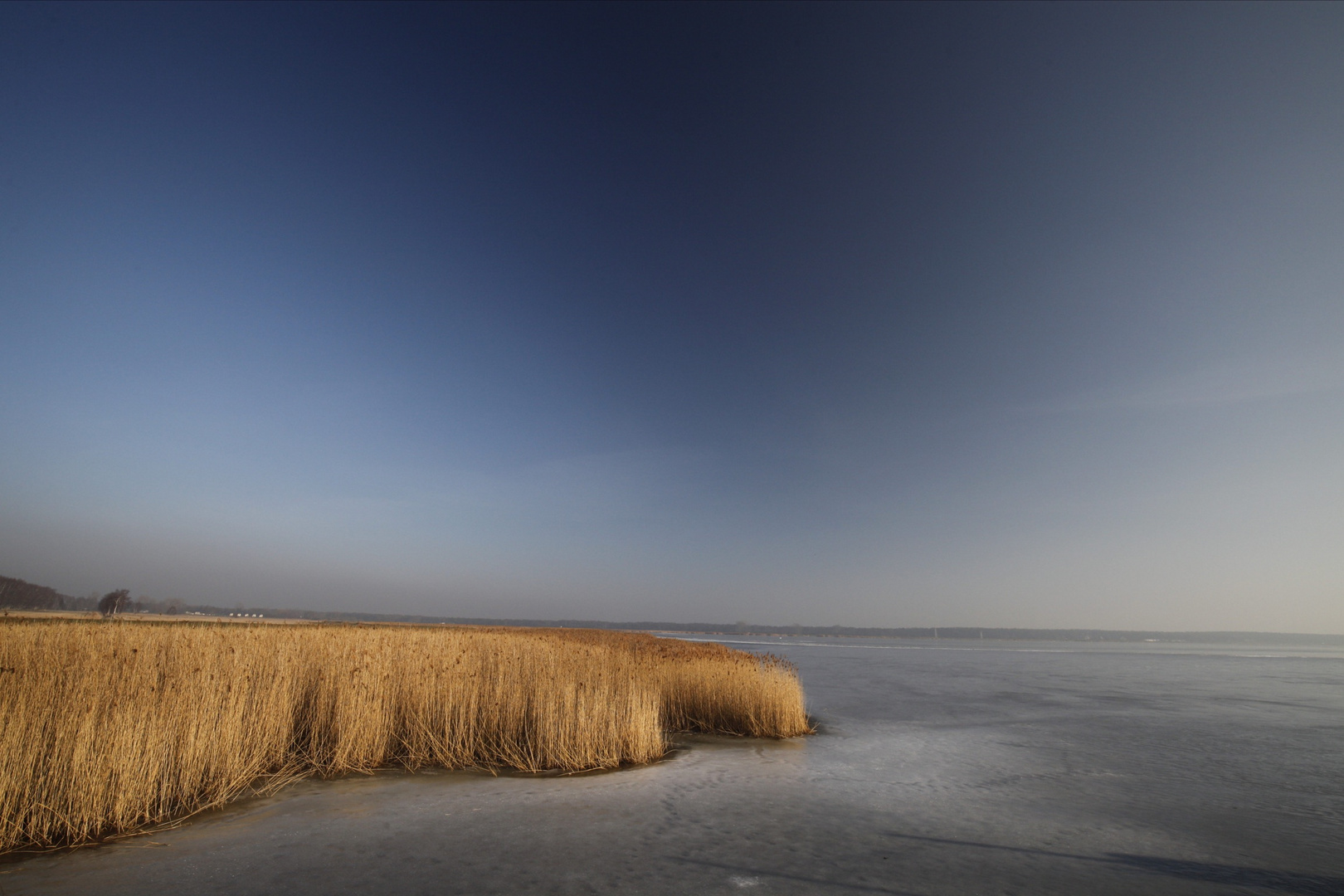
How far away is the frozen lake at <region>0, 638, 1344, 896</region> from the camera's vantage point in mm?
5320

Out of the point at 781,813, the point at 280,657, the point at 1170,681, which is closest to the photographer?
the point at 781,813

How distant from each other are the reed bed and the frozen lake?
564mm

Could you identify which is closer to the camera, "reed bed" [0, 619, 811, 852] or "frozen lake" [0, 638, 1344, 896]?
"frozen lake" [0, 638, 1344, 896]

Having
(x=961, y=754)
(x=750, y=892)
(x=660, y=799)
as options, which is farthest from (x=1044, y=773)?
(x=750, y=892)

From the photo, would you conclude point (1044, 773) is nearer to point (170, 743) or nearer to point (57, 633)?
point (170, 743)

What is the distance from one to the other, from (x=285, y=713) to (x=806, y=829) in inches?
293

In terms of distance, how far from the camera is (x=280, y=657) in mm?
9859

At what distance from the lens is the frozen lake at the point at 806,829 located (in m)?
5.32

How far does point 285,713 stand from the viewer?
30.3ft

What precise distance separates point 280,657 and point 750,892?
26.8 feet

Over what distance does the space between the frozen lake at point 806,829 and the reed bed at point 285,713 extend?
1.85 ft

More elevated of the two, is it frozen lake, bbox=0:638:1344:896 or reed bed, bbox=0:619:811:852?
reed bed, bbox=0:619:811:852

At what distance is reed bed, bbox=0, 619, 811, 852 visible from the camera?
5863 millimetres

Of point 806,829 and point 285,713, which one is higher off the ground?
point 285,713
